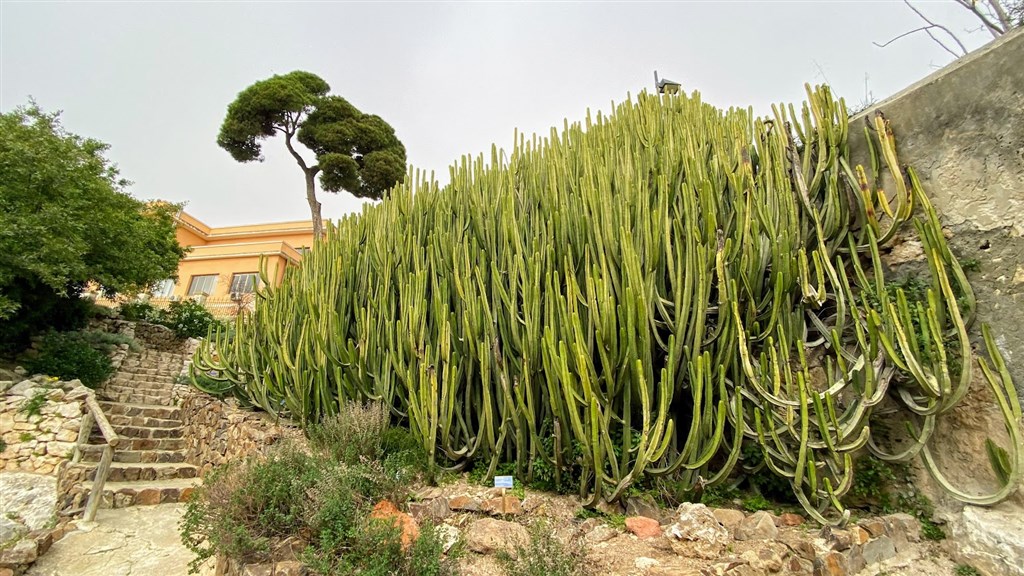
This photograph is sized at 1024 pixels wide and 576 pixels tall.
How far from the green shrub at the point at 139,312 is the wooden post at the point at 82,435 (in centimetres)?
721

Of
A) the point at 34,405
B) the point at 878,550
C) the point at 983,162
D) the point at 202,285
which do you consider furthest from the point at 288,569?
the point at 202,285

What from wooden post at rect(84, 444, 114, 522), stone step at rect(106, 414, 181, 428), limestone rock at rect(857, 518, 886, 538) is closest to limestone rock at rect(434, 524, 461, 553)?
limestone rock at rect(857, 518, 886, 538)

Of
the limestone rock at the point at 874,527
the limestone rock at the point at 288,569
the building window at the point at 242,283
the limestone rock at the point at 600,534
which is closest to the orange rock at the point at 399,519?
the limestone rock at the point at 288,569

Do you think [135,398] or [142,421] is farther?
[135,398]

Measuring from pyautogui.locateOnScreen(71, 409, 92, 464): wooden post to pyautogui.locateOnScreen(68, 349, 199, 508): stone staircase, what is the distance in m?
0.10

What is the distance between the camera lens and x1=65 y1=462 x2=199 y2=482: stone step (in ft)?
19.0

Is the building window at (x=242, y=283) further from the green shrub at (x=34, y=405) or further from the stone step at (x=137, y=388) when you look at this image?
the green shrub at (x=34, y=405)

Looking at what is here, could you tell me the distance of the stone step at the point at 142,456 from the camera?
6.38 m

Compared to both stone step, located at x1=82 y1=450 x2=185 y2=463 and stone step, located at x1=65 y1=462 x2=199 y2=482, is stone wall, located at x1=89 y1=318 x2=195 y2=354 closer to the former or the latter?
stone step, located at x1=82 y1=450 x2=185 y2=463

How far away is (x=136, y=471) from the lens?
629 cm

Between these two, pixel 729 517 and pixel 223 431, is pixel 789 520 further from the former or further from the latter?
pixel 223 431

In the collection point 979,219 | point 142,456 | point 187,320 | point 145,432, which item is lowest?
point 142,456

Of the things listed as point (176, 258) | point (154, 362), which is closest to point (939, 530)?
point (154, 362)

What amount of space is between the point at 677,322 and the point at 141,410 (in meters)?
9.40
